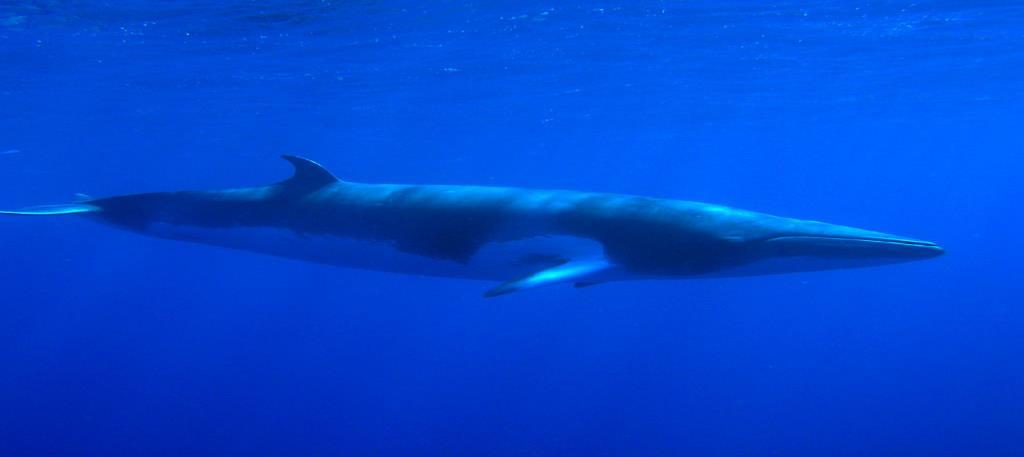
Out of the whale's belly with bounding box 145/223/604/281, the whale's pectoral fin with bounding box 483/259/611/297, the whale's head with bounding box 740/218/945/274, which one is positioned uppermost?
the whale's head with bounding box 740/218/945/274

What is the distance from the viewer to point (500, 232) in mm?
Answer: 7840

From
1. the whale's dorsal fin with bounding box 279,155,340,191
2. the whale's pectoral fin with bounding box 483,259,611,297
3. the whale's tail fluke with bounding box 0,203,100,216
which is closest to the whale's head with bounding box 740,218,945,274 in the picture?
the whale's pectoral fin with bounding box 483,259,611,297

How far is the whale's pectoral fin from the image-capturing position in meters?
6.15

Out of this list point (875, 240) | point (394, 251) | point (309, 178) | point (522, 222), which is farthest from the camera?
point (309, 178)

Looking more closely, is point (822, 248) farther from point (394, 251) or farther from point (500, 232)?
point (394, 251)

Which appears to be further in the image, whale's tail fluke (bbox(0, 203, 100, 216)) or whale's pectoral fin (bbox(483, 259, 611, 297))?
whale's tail fluke (bbox(0, 203, 100, 216))

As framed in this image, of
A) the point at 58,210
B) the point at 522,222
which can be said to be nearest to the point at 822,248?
the point at 522,222

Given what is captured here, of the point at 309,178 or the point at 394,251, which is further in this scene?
the point at 309,178

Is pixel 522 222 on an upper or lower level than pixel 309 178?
lower

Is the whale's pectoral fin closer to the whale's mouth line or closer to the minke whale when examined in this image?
the minke whale

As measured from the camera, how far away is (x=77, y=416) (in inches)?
890

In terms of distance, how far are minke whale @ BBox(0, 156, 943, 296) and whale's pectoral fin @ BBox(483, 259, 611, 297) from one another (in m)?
0.02

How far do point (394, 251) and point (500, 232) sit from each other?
1281 mm

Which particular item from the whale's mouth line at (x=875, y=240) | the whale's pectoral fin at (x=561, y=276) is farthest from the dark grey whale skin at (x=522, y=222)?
the whale's pectoral fin at (x=561, y=276)
